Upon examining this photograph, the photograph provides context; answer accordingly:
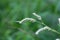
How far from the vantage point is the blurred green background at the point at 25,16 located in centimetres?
241

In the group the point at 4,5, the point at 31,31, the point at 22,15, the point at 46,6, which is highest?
the point at 4,5

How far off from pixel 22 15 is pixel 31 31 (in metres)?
0.27

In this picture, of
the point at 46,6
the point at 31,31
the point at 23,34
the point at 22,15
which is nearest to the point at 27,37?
the point at 23,34

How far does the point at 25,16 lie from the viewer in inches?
106

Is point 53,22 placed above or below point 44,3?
below

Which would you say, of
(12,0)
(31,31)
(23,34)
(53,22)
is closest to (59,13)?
(53,22)

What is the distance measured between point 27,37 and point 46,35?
0.74 feet

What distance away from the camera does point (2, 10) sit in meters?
3.45

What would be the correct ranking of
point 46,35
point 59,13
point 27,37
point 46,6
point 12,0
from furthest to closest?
point 12,0, point 46,6, point 59,13, point 46,35, point 27,37

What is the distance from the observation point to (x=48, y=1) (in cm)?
328

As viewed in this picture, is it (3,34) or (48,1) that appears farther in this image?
(48,1)

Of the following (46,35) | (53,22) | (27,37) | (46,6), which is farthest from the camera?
(46,6)

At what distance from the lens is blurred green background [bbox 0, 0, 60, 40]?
241cm

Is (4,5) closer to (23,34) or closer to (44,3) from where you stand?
(44,3)
